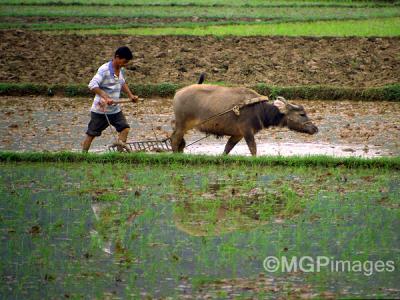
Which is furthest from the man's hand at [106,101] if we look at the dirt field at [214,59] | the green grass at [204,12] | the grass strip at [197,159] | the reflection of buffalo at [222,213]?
the green grass at [204,12]

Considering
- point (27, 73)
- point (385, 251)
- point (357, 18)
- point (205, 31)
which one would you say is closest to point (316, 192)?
point (385, 251)

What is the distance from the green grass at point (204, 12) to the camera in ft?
75.7

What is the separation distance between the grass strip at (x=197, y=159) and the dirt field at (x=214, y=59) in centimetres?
575

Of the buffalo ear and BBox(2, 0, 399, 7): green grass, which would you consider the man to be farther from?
BBox(2, 0, 399, 7): green grass

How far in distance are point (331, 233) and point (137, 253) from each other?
1475 mm

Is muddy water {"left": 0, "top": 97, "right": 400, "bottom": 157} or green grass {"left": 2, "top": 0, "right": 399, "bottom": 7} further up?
muddy water {"left": 0, "top": 97, "right": 400, "bottom": 157}

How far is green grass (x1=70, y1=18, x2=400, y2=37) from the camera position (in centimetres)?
1912

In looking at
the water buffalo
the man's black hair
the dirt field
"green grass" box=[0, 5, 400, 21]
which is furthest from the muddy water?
"green grass" box=[0, 5, 400, 21]

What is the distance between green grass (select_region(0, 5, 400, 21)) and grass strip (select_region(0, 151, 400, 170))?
13.1m

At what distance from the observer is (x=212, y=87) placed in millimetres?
10297

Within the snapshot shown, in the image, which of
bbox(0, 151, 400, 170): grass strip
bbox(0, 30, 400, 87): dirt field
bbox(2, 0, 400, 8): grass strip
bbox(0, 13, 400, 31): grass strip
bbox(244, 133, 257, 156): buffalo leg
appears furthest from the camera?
bbox(2, 0, 400, 8): grass strip

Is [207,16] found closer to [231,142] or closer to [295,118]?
[231,142]

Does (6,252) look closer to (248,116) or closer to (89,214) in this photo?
(89,214)

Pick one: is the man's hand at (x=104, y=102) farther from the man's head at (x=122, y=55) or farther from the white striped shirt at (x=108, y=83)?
the man's head at (x=122, y=55)
